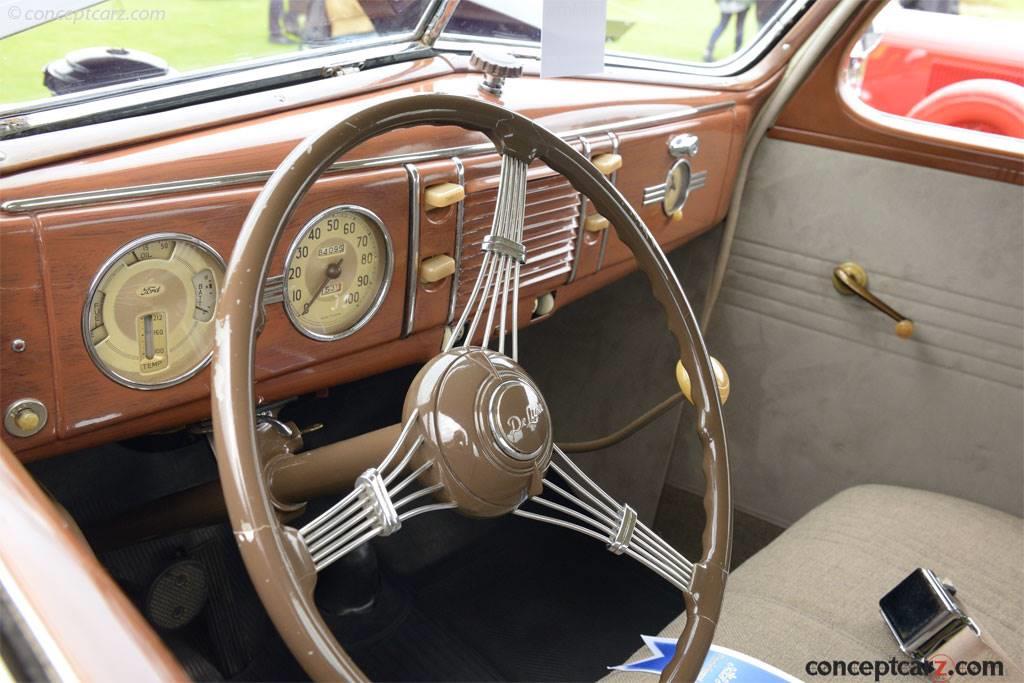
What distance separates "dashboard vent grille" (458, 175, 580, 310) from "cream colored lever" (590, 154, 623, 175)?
0.06 m

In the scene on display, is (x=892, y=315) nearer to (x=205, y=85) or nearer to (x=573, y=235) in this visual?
(x=573, y=235)

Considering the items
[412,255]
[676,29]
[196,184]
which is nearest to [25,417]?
[196,184]

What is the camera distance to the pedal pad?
1.62 m

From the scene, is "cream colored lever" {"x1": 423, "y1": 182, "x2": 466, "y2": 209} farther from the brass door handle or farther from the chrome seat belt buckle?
the brass door handle

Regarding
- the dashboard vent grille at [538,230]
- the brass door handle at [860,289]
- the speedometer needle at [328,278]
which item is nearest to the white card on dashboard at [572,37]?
the dashboard vent grille at [538,230]

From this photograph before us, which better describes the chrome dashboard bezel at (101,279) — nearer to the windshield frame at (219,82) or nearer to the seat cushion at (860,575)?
the windshield frame at (219,82)

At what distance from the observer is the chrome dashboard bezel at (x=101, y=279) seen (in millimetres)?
940

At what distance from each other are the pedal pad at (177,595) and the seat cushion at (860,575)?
2.78 ft

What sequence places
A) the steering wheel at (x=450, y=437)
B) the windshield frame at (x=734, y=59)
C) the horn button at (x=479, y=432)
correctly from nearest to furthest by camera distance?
the steering wheel at (x=450, y=437) < the horn button at (x=479, y=432) < the windshield frame at (x=734, y=59)

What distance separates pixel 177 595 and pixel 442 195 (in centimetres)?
90

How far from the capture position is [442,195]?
1209 mm

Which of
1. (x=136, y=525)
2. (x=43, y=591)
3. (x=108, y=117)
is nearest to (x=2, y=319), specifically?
(x=108, y=117)

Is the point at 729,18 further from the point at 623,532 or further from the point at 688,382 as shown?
the point at 623,532

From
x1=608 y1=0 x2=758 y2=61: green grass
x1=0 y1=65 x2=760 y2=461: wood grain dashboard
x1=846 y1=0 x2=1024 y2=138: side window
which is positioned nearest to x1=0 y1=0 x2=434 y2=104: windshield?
x1=0 y1=65 x2=760 y2=461: wood grain dashboard
